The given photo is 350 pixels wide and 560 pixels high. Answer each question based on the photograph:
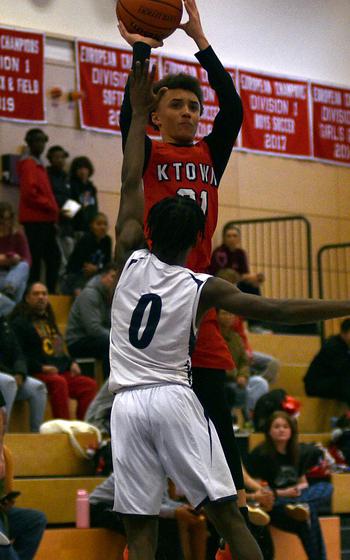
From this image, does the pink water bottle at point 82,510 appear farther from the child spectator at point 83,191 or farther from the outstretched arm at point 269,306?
the child spectator at point 83,191

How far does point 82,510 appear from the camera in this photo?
6.88 meters

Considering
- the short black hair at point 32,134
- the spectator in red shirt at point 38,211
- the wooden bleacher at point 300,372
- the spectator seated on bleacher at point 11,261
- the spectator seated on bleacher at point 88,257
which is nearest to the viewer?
the spectator seated on bleacher at point 11,261

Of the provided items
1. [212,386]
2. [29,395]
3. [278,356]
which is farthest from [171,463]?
[278,356]

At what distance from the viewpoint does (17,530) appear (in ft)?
20.7

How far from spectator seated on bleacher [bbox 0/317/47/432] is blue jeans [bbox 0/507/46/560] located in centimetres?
140

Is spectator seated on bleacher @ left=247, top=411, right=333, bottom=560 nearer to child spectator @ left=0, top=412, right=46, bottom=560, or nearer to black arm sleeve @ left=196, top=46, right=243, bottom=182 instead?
child spectator @ left=0, top=412, right=46, bottom=560

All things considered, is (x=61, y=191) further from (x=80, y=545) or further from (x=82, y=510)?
(x=80, y=545)

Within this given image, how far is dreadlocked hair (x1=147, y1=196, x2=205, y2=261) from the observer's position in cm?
Answer: 393

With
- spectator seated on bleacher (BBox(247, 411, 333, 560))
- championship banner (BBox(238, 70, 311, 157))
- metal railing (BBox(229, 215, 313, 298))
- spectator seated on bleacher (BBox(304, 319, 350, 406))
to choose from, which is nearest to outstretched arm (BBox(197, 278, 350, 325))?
spectator seated on bleacher (BBox(247, 411, 333, 560))

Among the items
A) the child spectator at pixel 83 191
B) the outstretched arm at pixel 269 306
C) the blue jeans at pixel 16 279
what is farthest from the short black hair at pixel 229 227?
the outstretched arm at pixel 269 306

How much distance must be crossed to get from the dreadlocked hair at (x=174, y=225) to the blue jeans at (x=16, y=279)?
544 centimetres

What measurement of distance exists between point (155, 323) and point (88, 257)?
6.63 meters

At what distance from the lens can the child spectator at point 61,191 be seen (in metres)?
11.0

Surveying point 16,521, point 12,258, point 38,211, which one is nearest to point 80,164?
point 38,211
